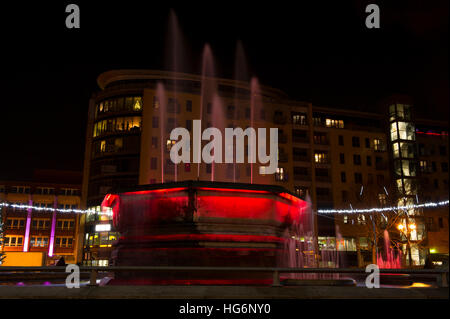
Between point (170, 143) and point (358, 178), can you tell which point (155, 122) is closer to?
point (170, 143)

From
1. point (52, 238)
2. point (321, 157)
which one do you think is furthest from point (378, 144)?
point (52, 238)

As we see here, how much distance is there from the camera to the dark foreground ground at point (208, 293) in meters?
9.23

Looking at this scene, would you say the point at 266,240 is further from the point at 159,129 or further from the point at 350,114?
the point at 350,114

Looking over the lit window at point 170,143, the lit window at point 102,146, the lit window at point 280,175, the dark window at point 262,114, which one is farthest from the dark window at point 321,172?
the lit window at point 102,146

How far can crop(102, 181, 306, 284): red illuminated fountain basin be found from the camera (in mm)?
13305

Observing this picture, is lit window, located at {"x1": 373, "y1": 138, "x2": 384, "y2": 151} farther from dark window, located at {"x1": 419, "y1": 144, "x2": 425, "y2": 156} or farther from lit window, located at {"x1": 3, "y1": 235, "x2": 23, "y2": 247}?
lit window, located at {"x1": 3, "y1": 235, "x2": 23, "y2": 247}

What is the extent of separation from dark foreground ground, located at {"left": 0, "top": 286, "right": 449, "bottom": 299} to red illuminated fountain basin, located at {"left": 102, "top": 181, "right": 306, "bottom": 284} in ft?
10.8

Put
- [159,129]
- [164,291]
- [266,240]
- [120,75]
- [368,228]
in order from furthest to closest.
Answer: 1. [120,75]
2. [159,129]
3. [368,228]
4. [266,240]
5. [164,291]

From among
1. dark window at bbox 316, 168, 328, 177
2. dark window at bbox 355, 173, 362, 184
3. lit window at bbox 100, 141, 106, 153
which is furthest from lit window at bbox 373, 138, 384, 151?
lit window at bbox 100, 141, 106, 153

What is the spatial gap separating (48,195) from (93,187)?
819 inches

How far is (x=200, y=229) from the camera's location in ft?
44.8

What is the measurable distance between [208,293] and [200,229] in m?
4.37

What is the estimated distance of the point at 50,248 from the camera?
238ft
